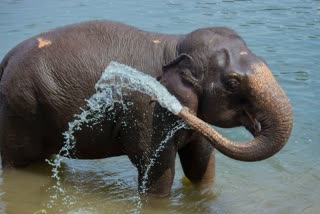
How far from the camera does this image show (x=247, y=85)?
4531mm

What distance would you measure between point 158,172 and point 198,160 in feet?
1.87

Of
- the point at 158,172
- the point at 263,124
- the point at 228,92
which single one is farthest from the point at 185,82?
the point at 158,172

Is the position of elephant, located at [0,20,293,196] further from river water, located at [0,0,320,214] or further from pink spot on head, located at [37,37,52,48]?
river water, located at [0,0,320,214]

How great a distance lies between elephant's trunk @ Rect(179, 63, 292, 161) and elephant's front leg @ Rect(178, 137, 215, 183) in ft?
2.99

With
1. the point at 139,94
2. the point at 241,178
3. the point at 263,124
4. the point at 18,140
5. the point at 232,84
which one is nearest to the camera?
the point at 263,124

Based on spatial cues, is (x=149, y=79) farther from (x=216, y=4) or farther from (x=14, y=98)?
(x=216, y=4)

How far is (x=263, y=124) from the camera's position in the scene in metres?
4.47

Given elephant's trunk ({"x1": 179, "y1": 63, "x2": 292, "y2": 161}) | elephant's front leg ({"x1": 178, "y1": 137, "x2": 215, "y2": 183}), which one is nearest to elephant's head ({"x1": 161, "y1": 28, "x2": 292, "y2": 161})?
elephant's trunk ({"x1": 179, "y1": 63, "x2": 292, "y2": 161})

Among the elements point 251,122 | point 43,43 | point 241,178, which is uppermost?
point 43,43

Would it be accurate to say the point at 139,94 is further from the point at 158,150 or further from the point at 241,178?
the point at 241,178

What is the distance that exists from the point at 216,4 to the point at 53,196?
882cm

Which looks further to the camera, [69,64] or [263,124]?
[69,64]

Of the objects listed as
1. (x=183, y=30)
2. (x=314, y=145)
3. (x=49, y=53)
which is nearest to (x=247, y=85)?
(x=49, y=53)

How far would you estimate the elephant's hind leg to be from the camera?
522cm
